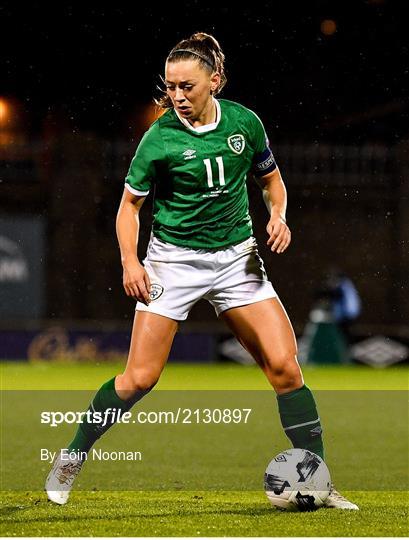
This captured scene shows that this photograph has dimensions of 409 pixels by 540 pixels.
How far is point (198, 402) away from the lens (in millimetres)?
9891

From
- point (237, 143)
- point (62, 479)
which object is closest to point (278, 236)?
point (237, 143)

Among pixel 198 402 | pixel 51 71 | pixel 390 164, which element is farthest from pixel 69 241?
pixel 198 402

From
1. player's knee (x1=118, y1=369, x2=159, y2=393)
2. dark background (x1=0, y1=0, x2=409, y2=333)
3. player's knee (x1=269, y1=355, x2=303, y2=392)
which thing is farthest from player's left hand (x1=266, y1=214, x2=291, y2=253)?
dark background (x1=0, y1=0, x2=409, y2=333)

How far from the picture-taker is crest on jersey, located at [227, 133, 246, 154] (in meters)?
4.68

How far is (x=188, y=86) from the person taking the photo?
15.0ft

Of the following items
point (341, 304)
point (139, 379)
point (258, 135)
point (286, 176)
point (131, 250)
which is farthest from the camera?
point (286, 176)

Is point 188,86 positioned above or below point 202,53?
below

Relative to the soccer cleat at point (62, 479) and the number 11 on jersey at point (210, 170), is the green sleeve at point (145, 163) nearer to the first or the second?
the number 11 on jersey at point (210, 170)

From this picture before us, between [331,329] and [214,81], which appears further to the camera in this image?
[331,329]

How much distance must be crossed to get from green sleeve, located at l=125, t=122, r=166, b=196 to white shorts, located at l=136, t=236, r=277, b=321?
27 centimetres

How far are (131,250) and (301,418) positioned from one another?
983 millimetres

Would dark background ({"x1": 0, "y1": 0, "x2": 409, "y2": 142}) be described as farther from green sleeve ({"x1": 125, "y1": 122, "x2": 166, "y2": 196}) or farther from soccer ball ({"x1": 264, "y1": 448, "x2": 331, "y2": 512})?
soccer ball ({"x1": 264, "y1": 448, "x2": 331, "y2": 512})

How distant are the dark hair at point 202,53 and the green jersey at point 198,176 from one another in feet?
0.54

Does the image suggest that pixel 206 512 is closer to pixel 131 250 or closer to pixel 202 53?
pixel 131 250
